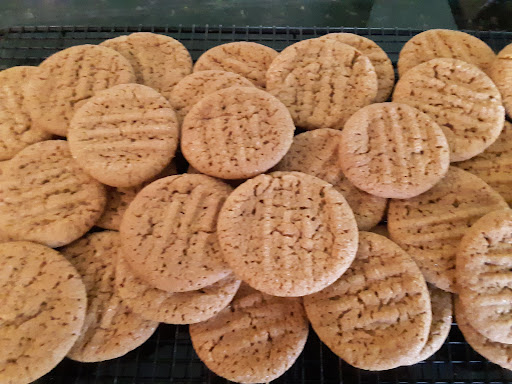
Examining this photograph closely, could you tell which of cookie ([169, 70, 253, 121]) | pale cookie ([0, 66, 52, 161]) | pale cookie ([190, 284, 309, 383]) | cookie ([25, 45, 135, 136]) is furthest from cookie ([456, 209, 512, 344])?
pale cookie ([0, 66, 52, 161])

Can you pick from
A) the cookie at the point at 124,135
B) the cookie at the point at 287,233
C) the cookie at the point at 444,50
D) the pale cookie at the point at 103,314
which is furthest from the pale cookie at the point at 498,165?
the pale cookie at the point at 103,314

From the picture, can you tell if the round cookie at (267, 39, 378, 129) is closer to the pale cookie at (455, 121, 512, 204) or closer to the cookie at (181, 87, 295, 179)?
the cookie at (181, 87, 295, 179)

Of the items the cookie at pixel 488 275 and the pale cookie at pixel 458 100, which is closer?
the cookie at pixel 488 275

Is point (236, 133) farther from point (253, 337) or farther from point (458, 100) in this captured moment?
point (458, 100)

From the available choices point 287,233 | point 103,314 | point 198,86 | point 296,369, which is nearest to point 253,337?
point 296,369

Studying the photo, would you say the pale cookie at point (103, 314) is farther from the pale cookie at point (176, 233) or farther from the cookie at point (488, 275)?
the cookie at point (488, 275)

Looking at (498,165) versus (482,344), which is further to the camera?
(498,165)
